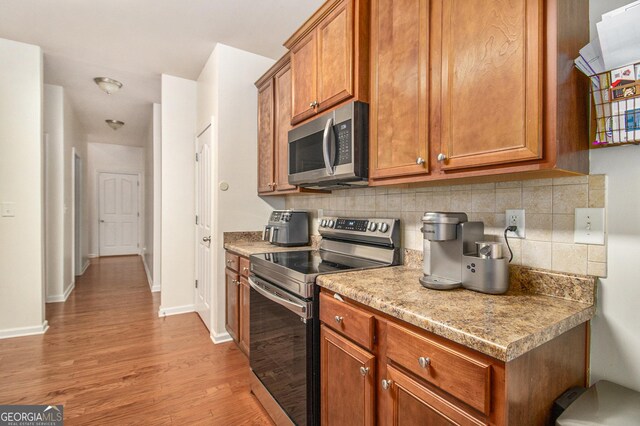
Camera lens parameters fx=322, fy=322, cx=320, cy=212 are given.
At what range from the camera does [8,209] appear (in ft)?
9.62

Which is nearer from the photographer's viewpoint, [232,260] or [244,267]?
[244,267]

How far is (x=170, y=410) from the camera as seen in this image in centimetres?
189

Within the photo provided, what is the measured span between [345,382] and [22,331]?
3331mm

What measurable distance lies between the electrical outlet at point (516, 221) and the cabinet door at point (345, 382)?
0.76 metres

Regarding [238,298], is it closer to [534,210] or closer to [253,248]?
[253,248]

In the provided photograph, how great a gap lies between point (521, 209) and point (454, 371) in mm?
761

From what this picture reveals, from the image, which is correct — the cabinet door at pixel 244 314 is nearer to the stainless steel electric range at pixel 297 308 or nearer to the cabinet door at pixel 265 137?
the stainless steel electric range at pixel 297 308

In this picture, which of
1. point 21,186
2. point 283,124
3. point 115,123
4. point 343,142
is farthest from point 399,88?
point 115,123

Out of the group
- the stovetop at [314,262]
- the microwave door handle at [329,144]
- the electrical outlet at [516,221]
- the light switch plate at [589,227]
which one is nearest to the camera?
the light switch plate at [589,227]

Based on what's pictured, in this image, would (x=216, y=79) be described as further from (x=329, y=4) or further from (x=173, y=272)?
(x=173, y=272)

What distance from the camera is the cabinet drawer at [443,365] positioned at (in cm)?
80

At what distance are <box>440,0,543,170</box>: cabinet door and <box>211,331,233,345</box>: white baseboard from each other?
244cm

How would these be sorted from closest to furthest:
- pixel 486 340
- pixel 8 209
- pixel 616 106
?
pixel 486 340 < pixel 616 106 < pixel 8 209

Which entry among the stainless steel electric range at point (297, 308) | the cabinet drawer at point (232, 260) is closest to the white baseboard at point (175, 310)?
the cabinet drawer at point (232, 260)
